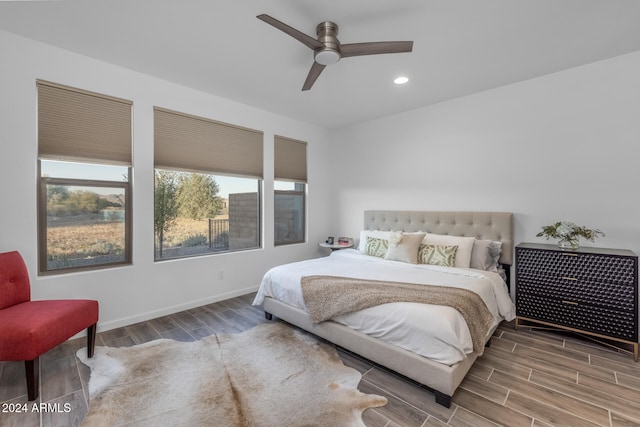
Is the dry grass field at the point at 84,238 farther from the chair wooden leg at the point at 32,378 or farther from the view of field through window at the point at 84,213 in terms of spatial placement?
the chair wooden leg at the point at 32,378

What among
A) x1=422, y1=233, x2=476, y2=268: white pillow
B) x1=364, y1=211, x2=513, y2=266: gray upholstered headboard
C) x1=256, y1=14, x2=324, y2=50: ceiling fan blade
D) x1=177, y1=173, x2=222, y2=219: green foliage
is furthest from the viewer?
x1=177, y1=173, x2=222, y2=219: green foliage

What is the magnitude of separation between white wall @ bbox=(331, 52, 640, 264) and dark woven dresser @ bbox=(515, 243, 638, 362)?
0.46 metres

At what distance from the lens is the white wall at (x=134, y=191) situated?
2480 mm

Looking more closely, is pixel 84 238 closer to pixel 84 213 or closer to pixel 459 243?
pixel 84 213

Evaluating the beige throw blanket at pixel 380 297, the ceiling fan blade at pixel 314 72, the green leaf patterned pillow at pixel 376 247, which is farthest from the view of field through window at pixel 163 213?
the ceiling fan blade at pixel 314 72

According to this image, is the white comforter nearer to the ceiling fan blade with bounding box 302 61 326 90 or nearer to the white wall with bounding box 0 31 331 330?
the white wall with bounding box 0 31 331 330

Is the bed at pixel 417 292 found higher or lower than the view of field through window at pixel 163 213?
lower

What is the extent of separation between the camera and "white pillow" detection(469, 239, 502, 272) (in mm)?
3244

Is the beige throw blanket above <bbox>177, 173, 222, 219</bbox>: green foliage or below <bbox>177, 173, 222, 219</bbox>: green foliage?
below

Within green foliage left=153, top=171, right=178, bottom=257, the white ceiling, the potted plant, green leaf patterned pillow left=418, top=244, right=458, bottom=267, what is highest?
the white ceiling

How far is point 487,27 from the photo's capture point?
2.31 meters

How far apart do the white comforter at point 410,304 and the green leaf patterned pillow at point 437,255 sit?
0.12m

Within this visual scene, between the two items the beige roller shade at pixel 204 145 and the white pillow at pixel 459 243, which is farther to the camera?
the beige roller shade at pixel 204 145

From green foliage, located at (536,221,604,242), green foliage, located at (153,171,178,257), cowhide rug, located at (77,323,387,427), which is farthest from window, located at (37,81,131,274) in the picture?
green foliage, located at (536,221,604,242)
